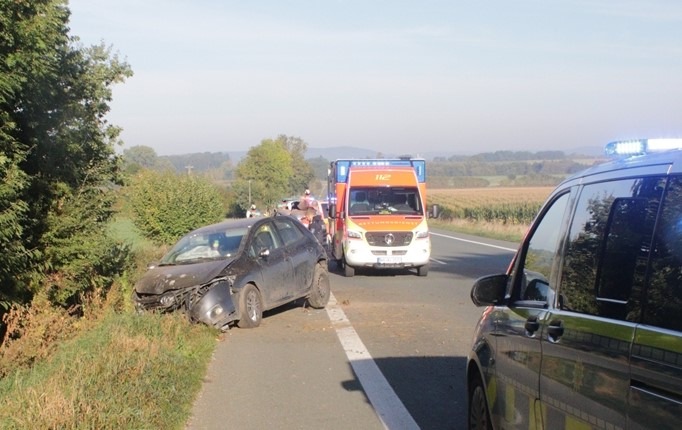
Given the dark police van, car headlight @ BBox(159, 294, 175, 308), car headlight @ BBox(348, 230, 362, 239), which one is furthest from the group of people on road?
the dark police van

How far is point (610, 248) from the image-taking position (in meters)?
3.23

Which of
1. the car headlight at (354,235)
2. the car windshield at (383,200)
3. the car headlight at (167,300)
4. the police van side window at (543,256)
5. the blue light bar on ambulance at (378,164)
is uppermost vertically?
the blue light bar on ambulance at (378,164)

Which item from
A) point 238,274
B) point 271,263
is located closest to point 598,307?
point 238,274

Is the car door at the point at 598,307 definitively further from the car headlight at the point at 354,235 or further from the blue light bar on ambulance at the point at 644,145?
the car headlight at the point at 354,235

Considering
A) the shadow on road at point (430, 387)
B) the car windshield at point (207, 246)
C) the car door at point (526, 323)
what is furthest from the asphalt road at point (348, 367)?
the car door at point (526, 323)

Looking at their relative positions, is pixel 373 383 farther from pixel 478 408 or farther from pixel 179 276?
pixel 179 276

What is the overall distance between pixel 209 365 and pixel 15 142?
3.67 meters

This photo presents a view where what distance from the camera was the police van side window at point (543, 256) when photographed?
400 centimetres

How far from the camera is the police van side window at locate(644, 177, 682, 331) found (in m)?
2.65

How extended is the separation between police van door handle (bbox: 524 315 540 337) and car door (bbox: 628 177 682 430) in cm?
111

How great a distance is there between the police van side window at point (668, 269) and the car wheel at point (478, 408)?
2.23 metres

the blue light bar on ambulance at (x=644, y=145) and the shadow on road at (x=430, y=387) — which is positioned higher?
the blue light bar on ambulance at (x=644, y=145)

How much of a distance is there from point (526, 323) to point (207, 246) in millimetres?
8658

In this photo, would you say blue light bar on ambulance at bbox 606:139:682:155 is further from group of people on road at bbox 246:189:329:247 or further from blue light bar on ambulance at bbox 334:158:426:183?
group of people on road at bbox 246:189:329:247
